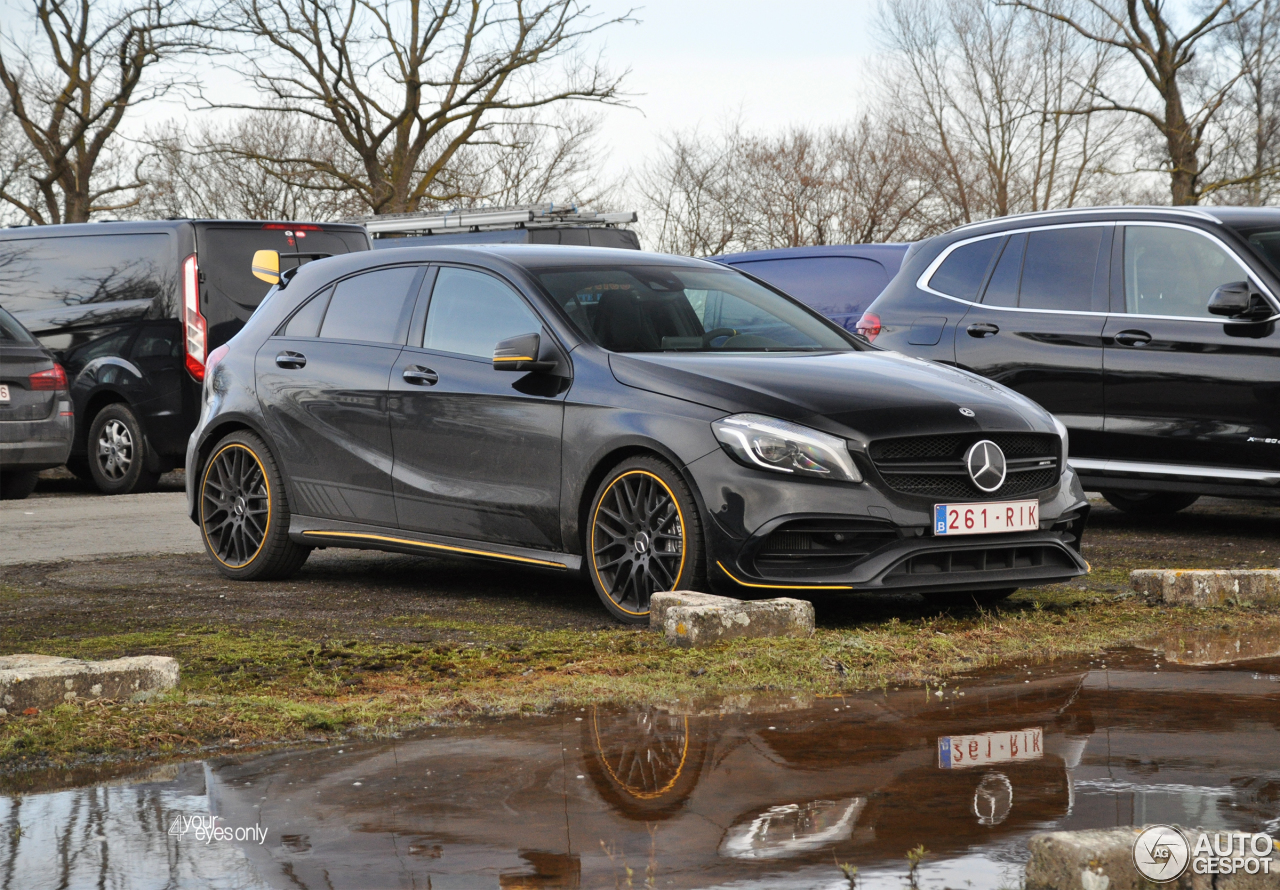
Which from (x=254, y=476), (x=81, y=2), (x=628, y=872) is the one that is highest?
(x=81, y=2)

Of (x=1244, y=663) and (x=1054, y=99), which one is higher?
(x=1054, y=99)

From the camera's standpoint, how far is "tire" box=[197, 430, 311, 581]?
305 inches

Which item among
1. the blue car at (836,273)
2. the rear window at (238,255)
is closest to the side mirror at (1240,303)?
the blue car at (836,273)

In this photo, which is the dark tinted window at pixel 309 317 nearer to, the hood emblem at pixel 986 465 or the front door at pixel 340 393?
the front door at pixel 340 393

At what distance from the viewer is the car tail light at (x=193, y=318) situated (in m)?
13.0

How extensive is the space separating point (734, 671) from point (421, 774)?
1547 millimetres

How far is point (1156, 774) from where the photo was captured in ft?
12.1

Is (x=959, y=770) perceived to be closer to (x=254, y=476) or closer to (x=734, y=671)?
(x=734, y=671)

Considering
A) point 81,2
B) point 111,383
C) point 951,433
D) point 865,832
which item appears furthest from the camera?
point 81,2

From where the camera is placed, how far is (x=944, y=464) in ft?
19.5

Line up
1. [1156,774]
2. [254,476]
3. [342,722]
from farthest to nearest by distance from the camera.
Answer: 1. [254,476]
2. [342,722]
3. [1156,774]

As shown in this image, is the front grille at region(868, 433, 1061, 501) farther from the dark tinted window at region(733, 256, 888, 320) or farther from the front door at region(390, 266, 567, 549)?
the dark tinted window at region(733, 256, 888, 320)

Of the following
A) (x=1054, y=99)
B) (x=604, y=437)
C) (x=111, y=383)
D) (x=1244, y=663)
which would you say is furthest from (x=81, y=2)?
(x=1244, y=663)

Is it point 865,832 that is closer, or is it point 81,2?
point 865,832
